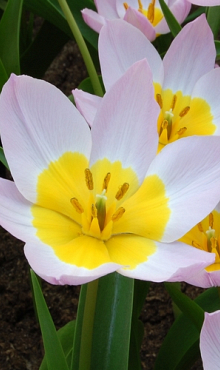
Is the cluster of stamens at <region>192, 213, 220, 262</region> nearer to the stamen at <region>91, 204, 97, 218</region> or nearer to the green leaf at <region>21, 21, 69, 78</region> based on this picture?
the stamen at <region>91, 204, 97, 218</region>

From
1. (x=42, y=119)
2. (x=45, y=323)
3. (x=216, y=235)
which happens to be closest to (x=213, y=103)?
(x=216, y=235)

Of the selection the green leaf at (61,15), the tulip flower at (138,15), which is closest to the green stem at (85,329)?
the tulip flower at (138,15)

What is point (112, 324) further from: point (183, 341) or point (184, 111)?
point (184, 111)

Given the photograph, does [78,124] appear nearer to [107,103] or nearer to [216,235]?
[107,103]

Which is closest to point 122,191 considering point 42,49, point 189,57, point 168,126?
point 168,126

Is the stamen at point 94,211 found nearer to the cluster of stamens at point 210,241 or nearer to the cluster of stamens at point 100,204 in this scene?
the cluster of stamens at point 100,204

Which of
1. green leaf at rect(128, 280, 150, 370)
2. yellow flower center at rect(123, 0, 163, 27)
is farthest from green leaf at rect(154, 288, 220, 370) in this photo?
yellow flower center at rect(123, 0, 163, 27)
